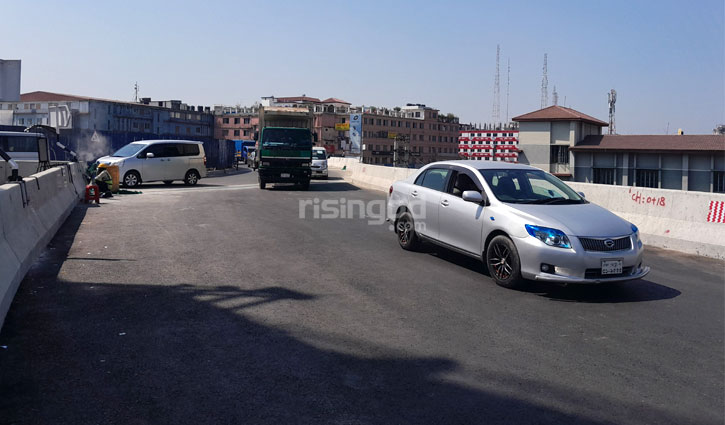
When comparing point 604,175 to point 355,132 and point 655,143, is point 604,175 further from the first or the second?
point 355,132

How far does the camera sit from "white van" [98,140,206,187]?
915 inches

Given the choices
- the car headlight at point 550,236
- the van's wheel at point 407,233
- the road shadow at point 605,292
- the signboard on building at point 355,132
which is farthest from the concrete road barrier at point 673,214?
the signboard on building at point 355,132

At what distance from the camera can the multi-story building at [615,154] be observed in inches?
2282

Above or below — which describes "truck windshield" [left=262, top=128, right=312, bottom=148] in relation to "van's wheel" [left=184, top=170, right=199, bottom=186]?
above

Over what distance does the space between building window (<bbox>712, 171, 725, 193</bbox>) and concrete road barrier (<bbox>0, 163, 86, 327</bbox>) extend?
59.3m

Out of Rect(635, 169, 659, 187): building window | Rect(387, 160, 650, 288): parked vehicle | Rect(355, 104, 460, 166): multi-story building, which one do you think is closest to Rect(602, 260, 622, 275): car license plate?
Rect(387, 160, 650, 288): parked vehicle

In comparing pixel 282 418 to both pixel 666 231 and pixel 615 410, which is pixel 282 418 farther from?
pixel 666 231

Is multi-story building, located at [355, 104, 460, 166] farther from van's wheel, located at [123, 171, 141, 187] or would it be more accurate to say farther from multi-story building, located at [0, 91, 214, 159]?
van's wheel, located at [123, 171, 141, 187]

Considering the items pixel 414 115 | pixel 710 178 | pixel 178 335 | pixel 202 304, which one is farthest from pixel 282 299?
pixel 414 115

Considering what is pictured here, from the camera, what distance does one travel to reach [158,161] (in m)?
24.2

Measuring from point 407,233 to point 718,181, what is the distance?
57.4 m

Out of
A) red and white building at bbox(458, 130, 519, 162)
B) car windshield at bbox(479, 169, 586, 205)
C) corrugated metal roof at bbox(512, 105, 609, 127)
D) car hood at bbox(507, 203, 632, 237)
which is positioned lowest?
car hood at bbox(507, 203, 632, 237)

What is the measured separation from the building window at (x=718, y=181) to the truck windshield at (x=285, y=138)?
48370 millimetres

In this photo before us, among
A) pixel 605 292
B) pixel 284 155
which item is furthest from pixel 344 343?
pixel 284 155
